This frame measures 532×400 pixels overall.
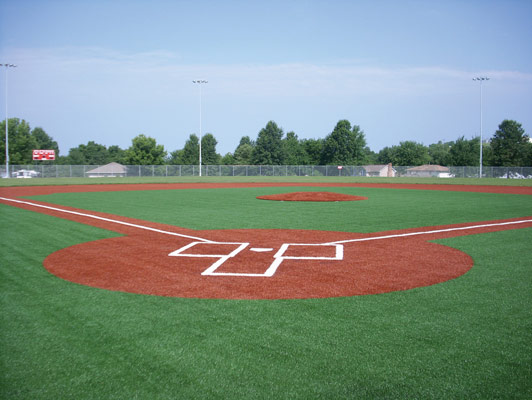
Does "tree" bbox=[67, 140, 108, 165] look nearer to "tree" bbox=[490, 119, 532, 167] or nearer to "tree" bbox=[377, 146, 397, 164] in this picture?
"tree" bbox=[377, 146, 397, 164]

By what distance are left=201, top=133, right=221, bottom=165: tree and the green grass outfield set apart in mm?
90320

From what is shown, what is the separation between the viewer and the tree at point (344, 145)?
95.7 metres

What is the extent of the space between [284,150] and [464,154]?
3650cm

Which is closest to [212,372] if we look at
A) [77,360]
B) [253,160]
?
[77,360]

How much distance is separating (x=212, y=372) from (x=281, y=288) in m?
2.55

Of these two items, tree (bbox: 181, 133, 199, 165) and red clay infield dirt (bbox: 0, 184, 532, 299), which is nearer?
red clay infield dirt (bbox: 0, 184, 532, 299)

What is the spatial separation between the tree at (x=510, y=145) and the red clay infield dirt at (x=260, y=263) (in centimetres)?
7770

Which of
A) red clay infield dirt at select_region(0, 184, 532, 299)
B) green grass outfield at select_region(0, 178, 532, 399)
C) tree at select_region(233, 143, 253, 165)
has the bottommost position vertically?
green grass outfield at select_region(0, 178, 532, 399)

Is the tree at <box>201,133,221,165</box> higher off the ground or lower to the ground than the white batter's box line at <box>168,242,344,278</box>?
higher

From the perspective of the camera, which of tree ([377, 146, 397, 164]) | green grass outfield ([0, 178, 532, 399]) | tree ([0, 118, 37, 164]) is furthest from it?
tree ([377, 146, 397, 164])

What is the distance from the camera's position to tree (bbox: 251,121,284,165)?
9194 cm

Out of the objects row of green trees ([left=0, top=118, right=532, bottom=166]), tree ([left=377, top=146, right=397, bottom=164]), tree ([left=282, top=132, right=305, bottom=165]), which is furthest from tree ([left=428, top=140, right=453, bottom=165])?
tree ([left=282, top=132, right=305, bottom=165])

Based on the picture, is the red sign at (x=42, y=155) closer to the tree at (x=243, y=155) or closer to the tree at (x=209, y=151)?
the tree at (x=209, y=151)

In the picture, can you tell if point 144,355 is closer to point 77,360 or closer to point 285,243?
point 77,360
